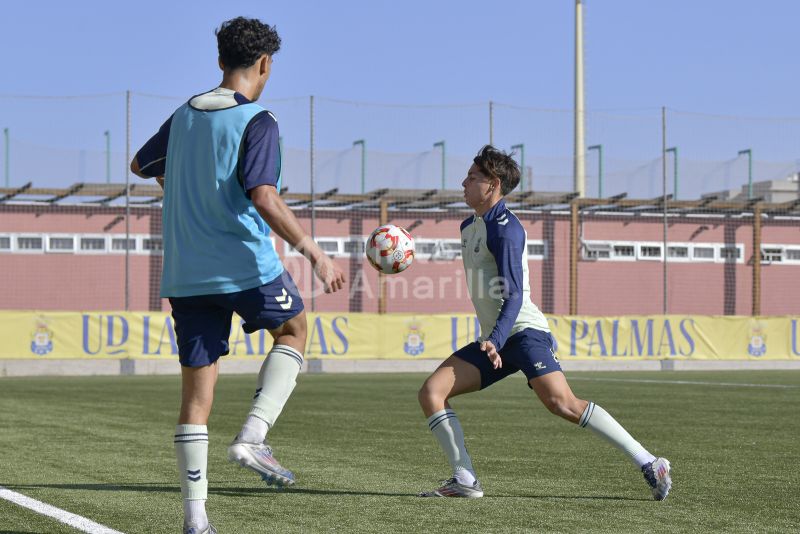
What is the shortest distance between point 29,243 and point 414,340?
10979 mm

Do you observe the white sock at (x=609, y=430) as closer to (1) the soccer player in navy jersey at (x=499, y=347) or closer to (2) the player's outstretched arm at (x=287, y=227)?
(1) the soccer player in navy jersey at (x=499, y=347)

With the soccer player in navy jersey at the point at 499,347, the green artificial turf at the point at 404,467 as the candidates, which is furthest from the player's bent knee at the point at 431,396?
the green artificial turf at the point at 404,467

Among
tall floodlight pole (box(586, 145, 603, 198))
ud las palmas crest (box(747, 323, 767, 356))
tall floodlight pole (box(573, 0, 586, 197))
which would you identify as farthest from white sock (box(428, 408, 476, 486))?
tall floodlight pole (box(586, 145, 603, 198))

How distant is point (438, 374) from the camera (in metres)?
6.49

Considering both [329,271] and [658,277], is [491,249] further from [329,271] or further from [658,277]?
[658,277]

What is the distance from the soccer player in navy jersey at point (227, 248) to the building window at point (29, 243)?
2649cm

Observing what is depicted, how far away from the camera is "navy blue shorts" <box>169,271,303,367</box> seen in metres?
4.70

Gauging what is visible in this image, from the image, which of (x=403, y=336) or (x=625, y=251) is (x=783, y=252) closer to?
(x=625, y=251)

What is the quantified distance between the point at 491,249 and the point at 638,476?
183 cm

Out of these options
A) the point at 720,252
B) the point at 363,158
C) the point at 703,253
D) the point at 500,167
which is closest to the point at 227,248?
the point at 500,167

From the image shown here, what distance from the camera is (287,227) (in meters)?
4.51

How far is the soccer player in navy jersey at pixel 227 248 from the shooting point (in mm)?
4605

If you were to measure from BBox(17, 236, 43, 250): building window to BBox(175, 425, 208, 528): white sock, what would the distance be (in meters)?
26.6

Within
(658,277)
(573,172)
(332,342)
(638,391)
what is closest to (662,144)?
(573,172)
